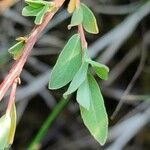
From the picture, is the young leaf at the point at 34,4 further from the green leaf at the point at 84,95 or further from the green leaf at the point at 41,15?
the green leaf at the point at 84,95

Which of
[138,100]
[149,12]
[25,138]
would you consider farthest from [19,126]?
[149,12]

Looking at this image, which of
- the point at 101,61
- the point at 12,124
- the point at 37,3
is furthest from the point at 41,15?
the point at 101,61

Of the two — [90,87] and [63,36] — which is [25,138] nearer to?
[63,36]

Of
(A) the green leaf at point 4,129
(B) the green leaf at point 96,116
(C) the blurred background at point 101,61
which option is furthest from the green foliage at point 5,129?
(C) the blurred background at point 101,61

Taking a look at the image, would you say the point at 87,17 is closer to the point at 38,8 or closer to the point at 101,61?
the point at 38,8

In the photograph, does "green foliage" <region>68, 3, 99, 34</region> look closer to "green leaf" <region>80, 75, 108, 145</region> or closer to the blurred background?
"green leaf" <region>80, 75, 108, 145</region>
